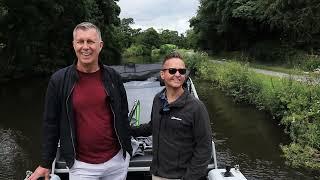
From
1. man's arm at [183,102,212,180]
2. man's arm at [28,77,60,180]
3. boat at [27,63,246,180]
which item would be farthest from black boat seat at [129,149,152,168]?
man's arm at [183,102,212,180]

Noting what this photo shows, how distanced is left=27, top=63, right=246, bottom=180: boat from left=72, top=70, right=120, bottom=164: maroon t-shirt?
91cm

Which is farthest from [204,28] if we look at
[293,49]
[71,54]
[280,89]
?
[280,89]

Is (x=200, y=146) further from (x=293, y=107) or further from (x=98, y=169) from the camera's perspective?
(x=293, y=107)

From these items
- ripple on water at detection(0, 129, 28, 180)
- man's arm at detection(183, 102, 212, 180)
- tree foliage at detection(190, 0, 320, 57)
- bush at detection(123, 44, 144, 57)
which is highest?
tree foliage at detection(190, 0, 320, 57)

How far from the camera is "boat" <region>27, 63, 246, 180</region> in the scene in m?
5.04

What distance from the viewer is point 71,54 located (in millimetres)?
45719

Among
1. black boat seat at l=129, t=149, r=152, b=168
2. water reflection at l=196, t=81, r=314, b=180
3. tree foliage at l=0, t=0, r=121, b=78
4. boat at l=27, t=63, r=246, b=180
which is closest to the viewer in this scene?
boat at l=27, t=63, r=246, b=180

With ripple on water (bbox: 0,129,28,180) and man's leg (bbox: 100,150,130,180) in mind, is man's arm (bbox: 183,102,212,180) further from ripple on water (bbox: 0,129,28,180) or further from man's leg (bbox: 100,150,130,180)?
ripple on water (bbox: 0,129,28,180)

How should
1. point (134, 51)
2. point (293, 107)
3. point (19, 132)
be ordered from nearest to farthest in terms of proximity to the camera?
point (293, 107)
point (19, 132)
point (134, 51)

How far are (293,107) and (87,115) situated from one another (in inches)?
357

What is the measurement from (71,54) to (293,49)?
22.1m

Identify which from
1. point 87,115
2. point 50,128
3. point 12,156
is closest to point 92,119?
point 87,115

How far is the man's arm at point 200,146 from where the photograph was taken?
11.5ft

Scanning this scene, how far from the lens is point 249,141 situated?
12.6 m
